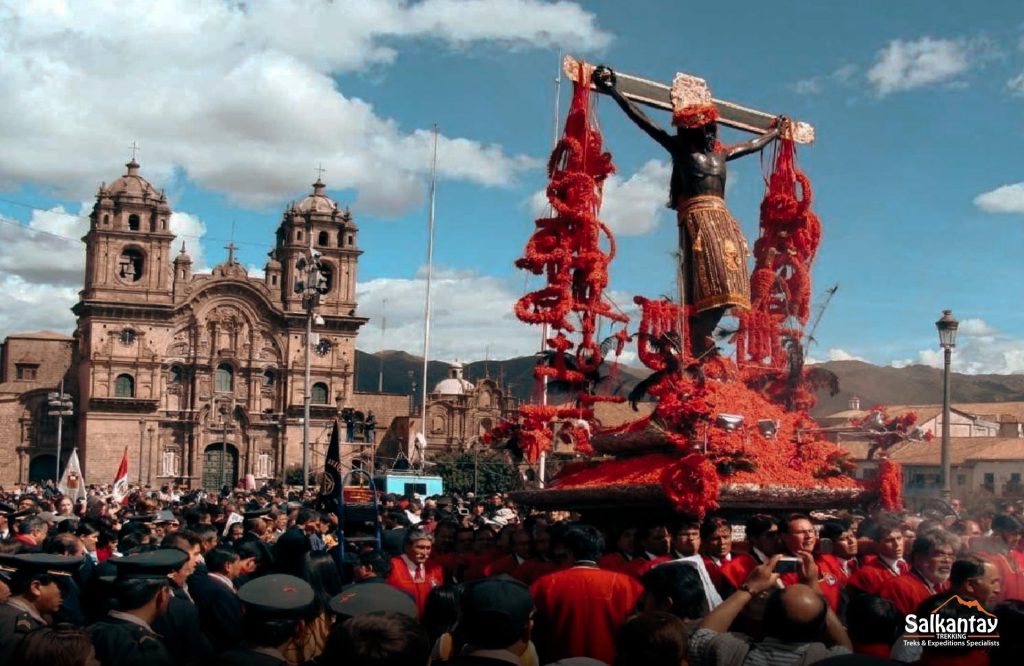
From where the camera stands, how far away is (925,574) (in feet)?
22.7

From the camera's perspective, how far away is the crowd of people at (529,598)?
167 inches

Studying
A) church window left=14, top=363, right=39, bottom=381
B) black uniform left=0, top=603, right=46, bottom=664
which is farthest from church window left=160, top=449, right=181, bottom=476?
black uniform left=0, top=603, right=46, bottom=664

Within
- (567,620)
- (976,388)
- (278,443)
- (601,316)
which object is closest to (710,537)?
(567,620)

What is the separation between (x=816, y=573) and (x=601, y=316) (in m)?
7.74

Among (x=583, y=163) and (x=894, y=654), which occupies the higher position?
(x=583, y=163)

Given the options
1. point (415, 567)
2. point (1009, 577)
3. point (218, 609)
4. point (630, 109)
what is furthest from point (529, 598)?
point (630, 109)

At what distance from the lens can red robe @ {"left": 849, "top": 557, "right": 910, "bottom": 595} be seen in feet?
22.5

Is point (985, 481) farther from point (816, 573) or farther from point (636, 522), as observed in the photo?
point (816, 573)

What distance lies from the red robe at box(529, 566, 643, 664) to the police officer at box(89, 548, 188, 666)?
204 cm

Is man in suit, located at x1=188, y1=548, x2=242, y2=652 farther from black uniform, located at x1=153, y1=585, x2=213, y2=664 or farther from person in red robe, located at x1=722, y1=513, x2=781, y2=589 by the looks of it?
person in red robe, located at x1=722, y1=513, x2=781, y2=589

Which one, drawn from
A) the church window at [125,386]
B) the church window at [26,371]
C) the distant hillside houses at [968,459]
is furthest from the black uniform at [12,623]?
the church window at [26,371]

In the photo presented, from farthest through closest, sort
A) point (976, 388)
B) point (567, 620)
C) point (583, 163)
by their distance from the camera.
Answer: point (976, 388)
point (583, 163)
point (567, 620)

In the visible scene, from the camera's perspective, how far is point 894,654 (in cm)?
531

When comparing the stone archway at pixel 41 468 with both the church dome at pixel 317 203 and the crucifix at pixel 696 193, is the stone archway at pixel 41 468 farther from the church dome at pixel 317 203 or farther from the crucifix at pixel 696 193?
the crucifix at pixel 696 193
